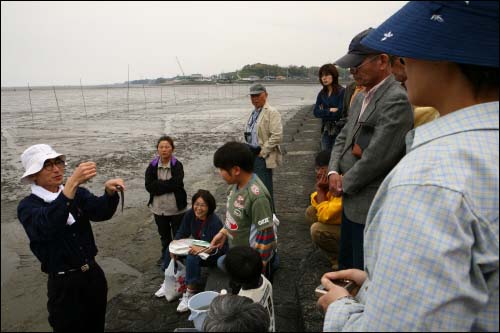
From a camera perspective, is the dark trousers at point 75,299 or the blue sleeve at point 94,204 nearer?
the dark trousers at point 75,299

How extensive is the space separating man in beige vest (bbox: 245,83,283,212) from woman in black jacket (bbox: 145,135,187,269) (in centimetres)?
110

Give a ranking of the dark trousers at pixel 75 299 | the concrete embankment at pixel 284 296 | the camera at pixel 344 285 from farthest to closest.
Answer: the concrete embankment at pixel 284 296 → the dark trousers at pixel 75 299 → the camera at pixel 344 285

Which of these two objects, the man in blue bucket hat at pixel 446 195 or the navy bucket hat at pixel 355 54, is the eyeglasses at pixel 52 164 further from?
the man in blue bucket hat at pixel 446 195

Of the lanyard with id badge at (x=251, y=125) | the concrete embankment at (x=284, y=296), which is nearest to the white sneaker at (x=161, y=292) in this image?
the concrete embankment at (x=284, y=296)

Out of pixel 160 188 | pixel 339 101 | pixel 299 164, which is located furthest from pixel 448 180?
pixel 299 164

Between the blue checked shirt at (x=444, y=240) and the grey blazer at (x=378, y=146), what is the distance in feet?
5.20

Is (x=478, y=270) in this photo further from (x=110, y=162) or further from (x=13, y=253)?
(x=110, y=162)

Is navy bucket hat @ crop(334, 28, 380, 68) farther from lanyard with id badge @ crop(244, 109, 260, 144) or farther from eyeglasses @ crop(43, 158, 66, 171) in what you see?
lanyard with id badge @ crop(244, 109, 260, 144)

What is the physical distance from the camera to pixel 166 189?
4492 millimetres

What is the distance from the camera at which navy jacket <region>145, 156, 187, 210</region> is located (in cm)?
449

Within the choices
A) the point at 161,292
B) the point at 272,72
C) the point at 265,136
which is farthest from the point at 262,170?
the point at 272,72

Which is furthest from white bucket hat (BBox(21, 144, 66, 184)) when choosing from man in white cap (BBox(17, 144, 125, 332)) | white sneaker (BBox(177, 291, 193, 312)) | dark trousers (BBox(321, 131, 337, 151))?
dark trousers (BBox(321, 131, 337, 151))

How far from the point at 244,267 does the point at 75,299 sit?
1.30 meters

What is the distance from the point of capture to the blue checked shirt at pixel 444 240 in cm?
74
